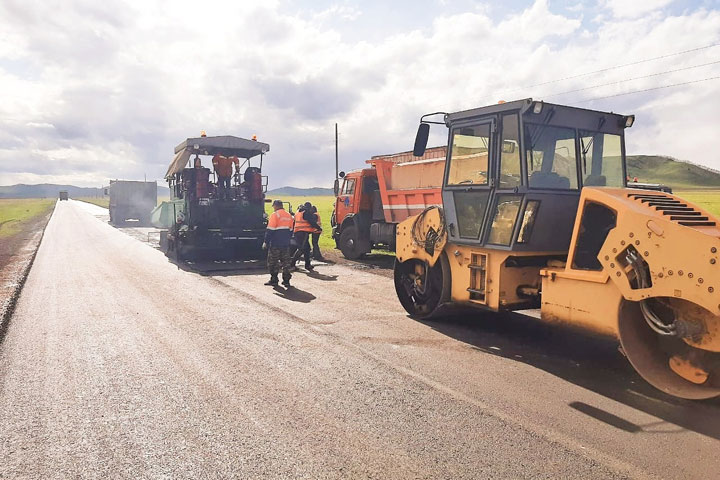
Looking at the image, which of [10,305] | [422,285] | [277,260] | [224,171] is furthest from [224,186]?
[422,285]

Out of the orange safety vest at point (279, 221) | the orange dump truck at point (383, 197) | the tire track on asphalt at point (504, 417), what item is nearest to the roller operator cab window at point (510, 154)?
the tire track on asphalt at point (504, 417)

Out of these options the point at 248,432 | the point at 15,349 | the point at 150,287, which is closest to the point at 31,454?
the point at 248,432

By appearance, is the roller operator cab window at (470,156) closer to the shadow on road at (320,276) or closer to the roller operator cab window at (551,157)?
the roller operator cab window at (551,157)

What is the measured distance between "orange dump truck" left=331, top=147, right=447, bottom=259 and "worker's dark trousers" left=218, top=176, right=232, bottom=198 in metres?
3.39

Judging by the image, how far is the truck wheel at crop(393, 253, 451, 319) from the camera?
272 inches

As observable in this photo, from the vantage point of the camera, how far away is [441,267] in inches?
276

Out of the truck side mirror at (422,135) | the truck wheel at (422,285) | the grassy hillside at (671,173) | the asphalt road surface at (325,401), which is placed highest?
the grassy hillside at (671,173)

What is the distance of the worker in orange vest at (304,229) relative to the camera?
12.6m

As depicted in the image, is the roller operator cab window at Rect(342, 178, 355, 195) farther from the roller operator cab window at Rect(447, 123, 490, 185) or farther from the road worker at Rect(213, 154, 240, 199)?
the roller operator cab window at Rect(447, 123, 490, 185)

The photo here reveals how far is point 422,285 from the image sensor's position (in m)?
7.54

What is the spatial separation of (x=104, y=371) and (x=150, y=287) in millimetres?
5029

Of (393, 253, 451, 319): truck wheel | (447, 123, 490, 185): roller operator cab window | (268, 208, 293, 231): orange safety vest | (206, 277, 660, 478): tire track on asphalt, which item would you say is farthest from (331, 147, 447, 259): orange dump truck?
(206, 277, 660, 478): tire track on asphalt

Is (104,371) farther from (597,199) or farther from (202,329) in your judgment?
(597,199)

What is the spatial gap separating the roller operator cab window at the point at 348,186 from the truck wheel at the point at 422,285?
813 centimetres
